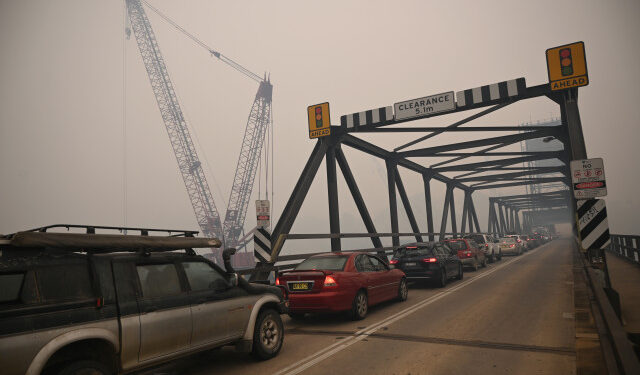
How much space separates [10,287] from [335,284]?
5419mm

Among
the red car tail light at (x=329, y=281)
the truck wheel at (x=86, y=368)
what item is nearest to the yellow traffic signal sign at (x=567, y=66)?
the red car tail light at (x=329, y=281)

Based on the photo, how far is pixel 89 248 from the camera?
4.17 metres

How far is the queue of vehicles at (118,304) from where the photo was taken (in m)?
3.39

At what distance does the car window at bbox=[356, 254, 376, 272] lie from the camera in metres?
8.86

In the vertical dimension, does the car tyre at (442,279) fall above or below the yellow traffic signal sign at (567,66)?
below

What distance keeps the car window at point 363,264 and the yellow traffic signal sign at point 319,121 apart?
6.82 m

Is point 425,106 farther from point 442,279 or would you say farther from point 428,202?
point 428,202

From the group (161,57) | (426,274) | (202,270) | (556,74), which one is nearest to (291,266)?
(426,274)

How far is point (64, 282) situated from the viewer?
12.3ft

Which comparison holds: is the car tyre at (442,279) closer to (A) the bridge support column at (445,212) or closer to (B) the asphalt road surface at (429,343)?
(B) the asphalt road surface at (429,343)

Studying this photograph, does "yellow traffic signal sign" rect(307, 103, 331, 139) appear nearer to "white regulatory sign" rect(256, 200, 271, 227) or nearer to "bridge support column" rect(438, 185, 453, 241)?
"white regulatory sign" rect(256, 200, 271, 227)

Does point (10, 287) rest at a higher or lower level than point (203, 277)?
higher

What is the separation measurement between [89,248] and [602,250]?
957 centimetres

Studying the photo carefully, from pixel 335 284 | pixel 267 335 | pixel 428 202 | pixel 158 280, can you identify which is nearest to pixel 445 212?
pixel 428 202
